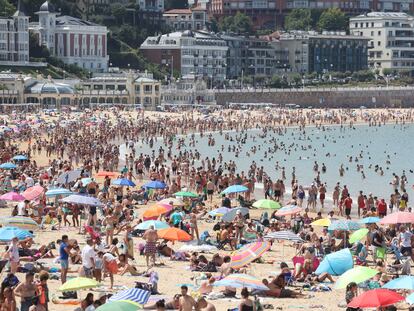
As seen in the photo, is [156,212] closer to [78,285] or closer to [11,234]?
[11,234]

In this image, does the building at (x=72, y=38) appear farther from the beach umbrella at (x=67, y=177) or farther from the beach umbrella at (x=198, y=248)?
the beach umbrella at (x=198, y=248)

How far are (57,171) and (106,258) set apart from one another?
19.2m

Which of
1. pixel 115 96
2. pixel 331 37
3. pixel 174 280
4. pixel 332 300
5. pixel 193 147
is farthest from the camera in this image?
pixel 331 37

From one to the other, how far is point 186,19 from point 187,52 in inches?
569

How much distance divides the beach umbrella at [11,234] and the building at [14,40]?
85.8 m

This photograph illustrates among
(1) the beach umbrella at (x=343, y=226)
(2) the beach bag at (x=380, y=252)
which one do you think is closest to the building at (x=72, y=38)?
(1) the beach umbrella at (x=343, y=226)

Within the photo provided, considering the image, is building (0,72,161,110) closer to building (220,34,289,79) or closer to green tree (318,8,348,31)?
building (220,34,289,79)

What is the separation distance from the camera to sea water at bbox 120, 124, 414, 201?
5053 centimetres

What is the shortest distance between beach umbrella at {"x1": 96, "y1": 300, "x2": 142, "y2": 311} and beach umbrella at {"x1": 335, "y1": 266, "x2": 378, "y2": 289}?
4.43 metres

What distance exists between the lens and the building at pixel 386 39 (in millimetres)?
149500

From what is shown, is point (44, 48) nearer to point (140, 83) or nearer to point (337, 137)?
point (140, 83)

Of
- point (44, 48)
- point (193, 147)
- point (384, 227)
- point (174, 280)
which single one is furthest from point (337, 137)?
point (174, 280)

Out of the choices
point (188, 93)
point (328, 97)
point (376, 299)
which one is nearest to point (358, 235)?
point (376, 299)

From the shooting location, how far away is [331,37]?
141375 mm
